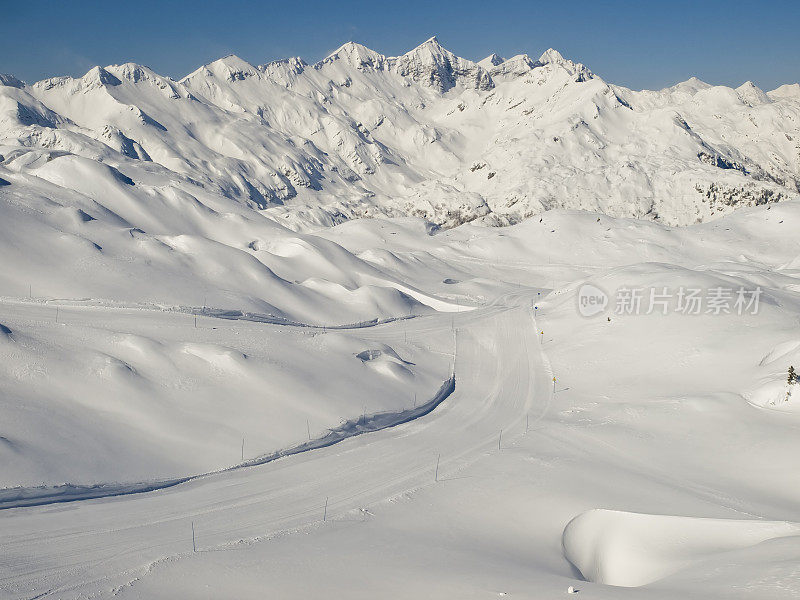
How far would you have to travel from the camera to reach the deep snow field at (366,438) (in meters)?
19.8

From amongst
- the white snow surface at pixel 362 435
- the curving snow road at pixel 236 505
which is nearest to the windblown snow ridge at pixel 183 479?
the white snow surface at pixel 362 435

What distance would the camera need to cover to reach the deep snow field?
65.0 ft

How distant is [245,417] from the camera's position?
35.2 meters

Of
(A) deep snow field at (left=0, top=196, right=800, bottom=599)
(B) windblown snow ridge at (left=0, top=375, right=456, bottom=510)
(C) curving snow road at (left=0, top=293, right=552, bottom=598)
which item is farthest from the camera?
(B) windblown snow ridge at (left=0, top=375, right=456, bottom=510)

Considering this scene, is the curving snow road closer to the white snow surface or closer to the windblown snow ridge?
the white snow surface

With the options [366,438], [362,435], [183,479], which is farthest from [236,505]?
[362,435]

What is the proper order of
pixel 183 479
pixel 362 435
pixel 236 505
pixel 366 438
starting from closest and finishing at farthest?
pixel 236 505 < pixel 183 479 < pixel 366 438 < pixel 362 435

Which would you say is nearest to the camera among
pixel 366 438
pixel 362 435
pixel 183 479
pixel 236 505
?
pixel 236 505

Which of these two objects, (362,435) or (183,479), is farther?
(362,435)

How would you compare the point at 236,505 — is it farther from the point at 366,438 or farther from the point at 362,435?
the point at 362,435

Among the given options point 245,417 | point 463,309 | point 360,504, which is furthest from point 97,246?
point 360,504

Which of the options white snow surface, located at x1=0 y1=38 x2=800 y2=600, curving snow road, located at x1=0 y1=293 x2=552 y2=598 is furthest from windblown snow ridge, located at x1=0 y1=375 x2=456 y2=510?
curving snow road, located at x1=0 y1=293 x2=552 y2=598

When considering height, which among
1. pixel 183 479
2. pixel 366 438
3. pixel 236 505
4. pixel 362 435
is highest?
pixel 362 435

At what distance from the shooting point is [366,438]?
120 feet
